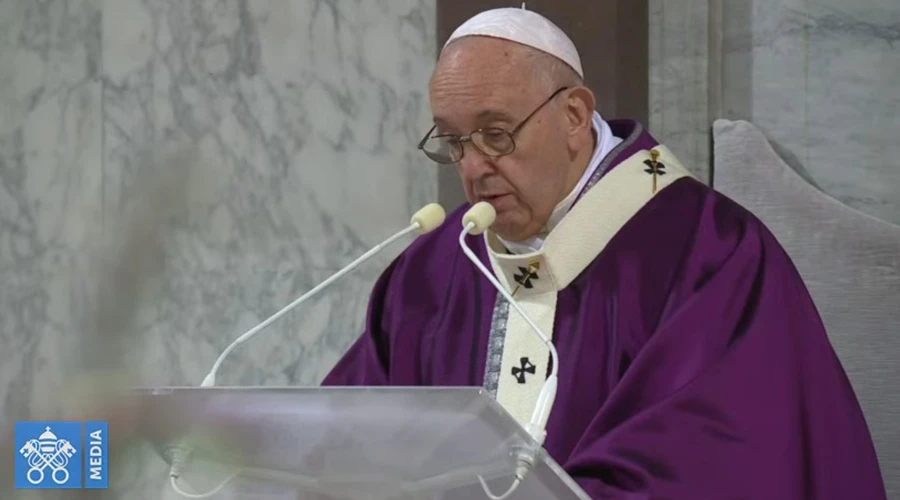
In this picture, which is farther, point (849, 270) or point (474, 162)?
point (849, 270)

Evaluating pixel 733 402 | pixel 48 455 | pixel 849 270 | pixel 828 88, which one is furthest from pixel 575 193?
pixel 48 455

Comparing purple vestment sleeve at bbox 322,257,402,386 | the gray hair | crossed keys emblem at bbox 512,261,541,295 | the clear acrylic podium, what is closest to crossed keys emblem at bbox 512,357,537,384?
crossed keys emblem at bbox 512,261,541,295

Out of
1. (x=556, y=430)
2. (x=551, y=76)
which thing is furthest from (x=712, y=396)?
(x=551, y=76)

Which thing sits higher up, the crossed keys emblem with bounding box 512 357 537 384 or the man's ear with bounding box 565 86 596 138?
the man's ear with bounding box 565 86 596 138

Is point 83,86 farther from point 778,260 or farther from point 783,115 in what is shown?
point 778,260

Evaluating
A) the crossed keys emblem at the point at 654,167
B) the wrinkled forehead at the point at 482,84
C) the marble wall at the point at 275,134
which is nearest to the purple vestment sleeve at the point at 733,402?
the crossed keys emblem at the point at 654,167

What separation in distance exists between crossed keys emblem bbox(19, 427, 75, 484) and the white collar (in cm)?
204

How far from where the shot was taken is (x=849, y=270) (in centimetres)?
299

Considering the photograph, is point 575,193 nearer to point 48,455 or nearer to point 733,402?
point 733,402

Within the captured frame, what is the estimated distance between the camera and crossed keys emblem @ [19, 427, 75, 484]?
50cm

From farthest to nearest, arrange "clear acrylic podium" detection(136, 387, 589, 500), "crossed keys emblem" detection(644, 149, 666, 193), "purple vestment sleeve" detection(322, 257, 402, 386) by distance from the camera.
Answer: "purple vestment sleeve" detection(322, 257, 402, 386), "crossed keys emblem" detection(644, 149, 666, 193), "clear acrylic podium" detection(136, 387, 589, 500)

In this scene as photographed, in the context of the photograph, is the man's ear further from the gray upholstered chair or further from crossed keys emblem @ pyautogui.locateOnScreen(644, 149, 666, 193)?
the gray upholstered chair

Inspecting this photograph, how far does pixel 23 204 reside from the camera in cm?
412

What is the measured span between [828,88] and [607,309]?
3.85 ft
